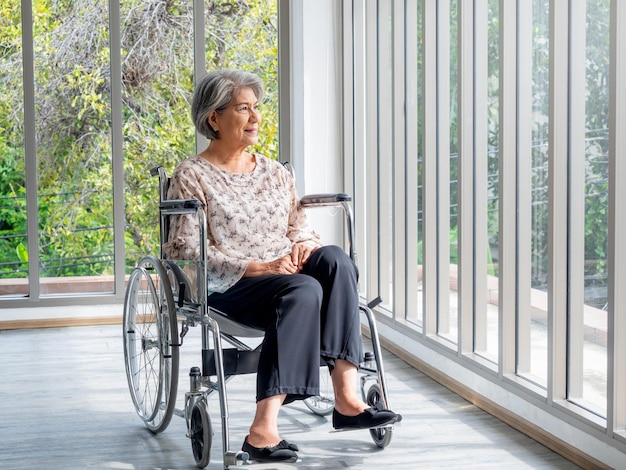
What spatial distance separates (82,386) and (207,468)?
1160mm

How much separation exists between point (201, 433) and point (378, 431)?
0.52 metres

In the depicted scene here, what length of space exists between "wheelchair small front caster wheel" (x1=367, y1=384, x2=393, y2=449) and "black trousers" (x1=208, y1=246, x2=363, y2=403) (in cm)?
22

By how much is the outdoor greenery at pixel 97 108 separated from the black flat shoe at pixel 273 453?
9.35 feet

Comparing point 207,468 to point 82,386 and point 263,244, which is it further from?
point 82,386

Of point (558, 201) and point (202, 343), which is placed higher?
point (558, 201)

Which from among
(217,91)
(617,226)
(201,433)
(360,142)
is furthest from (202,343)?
(360,142)

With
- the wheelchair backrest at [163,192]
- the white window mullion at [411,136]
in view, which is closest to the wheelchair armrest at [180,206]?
the wheelchair backrest at [163,192]

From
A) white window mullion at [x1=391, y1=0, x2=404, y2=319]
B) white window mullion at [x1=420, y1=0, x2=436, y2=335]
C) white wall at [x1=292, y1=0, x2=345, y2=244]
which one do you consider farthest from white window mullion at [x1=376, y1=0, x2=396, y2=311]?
white wall at [x1=292, y1=0, x2=345, y2=244]

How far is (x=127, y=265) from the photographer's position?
16.8ft

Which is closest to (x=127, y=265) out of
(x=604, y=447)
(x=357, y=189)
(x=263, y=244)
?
(x=357, y=189)

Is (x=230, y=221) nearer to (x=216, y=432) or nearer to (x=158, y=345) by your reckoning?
(x=158, y=345)

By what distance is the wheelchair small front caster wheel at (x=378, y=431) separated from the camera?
2703 millimetres

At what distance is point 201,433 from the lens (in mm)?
2564

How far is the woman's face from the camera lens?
9.45ft
